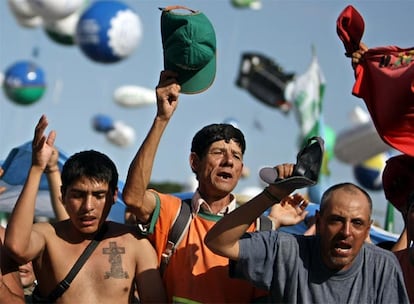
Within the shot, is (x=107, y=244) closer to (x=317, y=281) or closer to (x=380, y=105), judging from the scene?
(x=317, y=281)

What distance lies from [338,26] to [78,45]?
331 inches

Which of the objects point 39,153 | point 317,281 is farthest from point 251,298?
point 39,153

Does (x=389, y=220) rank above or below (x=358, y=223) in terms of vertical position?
below

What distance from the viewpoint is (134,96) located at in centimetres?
2323

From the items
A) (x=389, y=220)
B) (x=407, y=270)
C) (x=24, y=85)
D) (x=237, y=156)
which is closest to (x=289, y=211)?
(x=237, y=156)

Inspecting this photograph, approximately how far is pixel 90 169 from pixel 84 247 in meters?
0.34

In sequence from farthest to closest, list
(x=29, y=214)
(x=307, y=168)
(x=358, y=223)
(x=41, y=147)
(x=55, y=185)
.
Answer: (x=55, y=185), (x=41, y=147), (x=29, y=214), (x=358, y=223), (x=307, y=168)

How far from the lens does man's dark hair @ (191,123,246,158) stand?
14.4ft

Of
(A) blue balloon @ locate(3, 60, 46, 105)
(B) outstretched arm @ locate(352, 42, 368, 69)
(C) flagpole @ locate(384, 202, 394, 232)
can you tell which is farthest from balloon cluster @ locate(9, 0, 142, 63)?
(B) outstretched arm @ locate(352, 42, 368, 69)

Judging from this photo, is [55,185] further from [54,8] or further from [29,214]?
[54,8]

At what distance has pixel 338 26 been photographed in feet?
16.2

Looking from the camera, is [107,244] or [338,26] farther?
[338,26]

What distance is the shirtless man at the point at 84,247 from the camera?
418 centimetres

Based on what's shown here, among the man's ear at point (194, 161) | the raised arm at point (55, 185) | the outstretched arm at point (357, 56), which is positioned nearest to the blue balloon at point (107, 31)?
the raised arm at point (55, 185)
